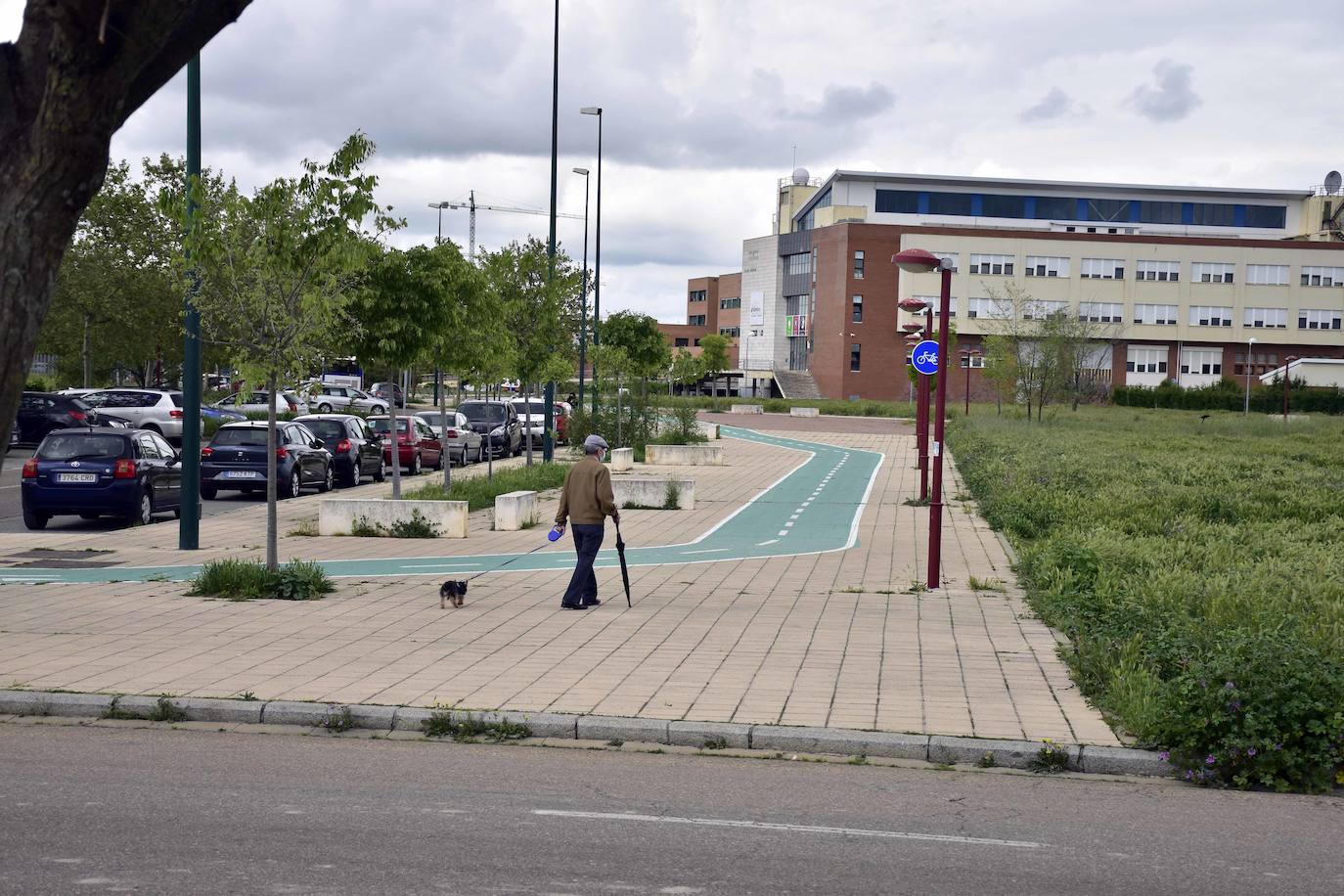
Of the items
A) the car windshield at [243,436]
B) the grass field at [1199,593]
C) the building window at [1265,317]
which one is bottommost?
the grass field at [1199,593]

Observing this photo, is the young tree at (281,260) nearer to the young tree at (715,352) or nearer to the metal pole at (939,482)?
the metal pole at (939,482)

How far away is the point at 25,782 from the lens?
6805 mm

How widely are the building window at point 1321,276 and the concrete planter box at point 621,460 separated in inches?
2842

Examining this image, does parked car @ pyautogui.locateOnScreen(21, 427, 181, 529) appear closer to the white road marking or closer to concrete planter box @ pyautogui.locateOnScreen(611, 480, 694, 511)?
concrete planter box @ pyautogui.locateOnScreen(611, 480, 694, 511)

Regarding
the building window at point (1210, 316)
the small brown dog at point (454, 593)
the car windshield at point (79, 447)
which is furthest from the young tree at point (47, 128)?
the building window at point (1210, 316)

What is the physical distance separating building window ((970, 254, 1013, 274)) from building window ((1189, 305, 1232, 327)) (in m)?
12.7

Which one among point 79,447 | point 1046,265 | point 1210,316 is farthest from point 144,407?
point 1210,316

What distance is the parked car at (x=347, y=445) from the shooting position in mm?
28625

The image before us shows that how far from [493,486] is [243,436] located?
5185 millimetres

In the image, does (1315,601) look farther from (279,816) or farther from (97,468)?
(97,468)

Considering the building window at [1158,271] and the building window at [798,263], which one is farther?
the building window at [798,263]

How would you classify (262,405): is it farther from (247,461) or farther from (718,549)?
(718,549)

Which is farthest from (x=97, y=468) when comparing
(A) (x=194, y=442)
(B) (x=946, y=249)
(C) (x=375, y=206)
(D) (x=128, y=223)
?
(B) (x=946, y=249)

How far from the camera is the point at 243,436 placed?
24.7m
